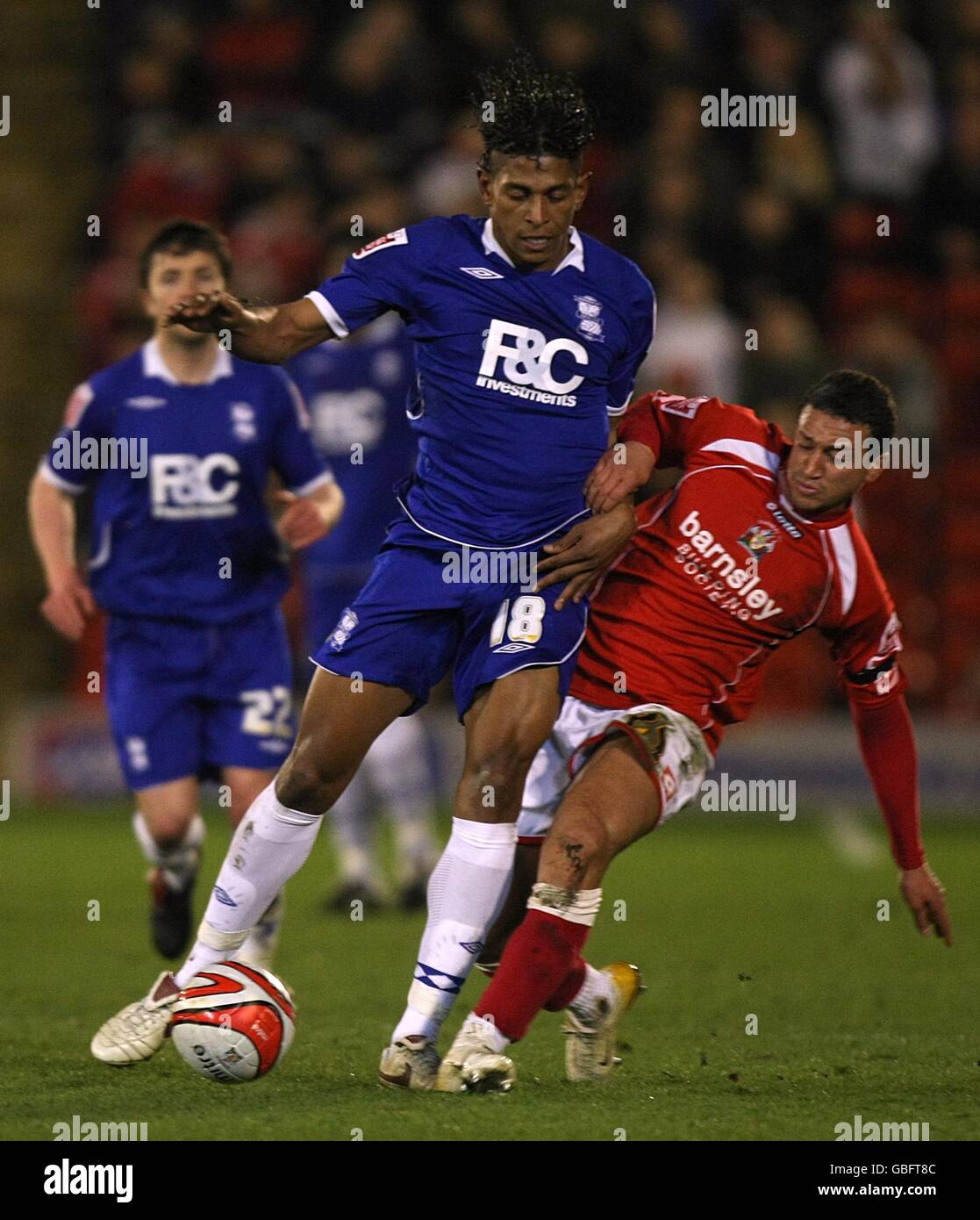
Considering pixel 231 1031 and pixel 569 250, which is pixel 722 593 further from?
pixel 231 1031

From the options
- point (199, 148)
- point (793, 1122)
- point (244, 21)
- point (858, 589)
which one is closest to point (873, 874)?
point (858, 589)

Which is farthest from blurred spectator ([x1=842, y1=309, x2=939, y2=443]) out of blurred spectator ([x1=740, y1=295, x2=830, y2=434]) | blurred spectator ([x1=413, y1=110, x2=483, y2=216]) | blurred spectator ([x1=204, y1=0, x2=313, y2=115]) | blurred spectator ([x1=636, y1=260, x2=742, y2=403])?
blurred spectator ([x1=204, y1=0, x2=313, y2=115])

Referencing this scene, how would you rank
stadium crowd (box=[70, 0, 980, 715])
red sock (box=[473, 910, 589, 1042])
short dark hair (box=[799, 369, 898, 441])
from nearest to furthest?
red sock (box=[473, 910, 589, 1042]) < short dark hair (box=[799, 369, 898, 441]) < stadium crowd (box=[70, 0, 980, 715])

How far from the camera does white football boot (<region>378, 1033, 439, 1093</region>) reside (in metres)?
4.90

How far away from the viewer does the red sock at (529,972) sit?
16.0ft

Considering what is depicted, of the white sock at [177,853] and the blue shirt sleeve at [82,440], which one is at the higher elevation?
the blue shirt sleeve at [82,440]

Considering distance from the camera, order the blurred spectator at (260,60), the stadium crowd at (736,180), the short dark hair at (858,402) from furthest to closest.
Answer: the blurred spectator at (260,60) → the stadium crowd at (736,180) → the short dark hair at (858,402)

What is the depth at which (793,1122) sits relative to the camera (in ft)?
14.9

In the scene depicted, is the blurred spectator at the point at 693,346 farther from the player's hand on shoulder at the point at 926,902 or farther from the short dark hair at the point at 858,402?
the player's hand on shoulder at the point at 926,902

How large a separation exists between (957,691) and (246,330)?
27.6 feet

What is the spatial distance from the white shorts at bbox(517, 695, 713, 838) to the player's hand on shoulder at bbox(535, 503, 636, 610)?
0.39 m

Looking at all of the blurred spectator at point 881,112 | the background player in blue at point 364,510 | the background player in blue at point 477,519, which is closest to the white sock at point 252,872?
the background player in blue at point 477,519

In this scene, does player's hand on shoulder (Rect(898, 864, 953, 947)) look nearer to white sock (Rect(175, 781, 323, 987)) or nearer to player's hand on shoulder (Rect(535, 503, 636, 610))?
player's hand on shoulder (Rect(535, 503, 636, 610))

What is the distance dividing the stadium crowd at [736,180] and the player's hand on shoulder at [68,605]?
19.4 feet
